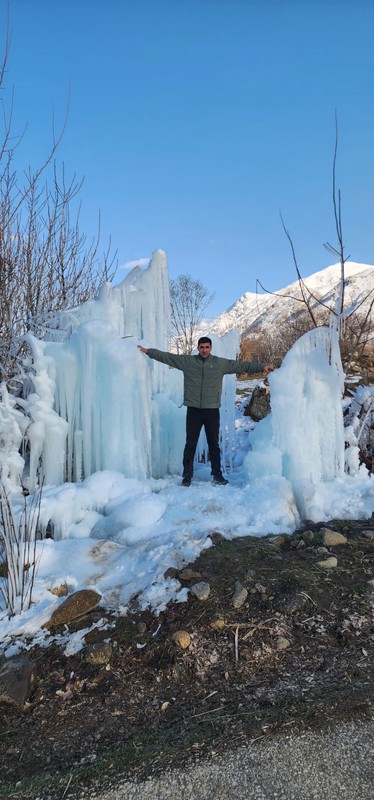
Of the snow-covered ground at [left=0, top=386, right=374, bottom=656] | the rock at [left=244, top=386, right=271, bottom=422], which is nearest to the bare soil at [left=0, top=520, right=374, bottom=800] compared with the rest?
the snow-covered ground at [left=0, top=386, right=374, bottom=656]

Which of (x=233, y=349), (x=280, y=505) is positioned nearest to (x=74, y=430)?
(x=280, y=505)

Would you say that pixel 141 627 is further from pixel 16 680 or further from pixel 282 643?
pixel 282 643

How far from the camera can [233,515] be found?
4.16 metres

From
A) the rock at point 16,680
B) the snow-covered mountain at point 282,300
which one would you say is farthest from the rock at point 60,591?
the snow-covered mountain at point 282,300

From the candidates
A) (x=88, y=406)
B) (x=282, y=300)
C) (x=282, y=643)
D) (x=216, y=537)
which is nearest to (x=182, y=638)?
(x=282, y=643)

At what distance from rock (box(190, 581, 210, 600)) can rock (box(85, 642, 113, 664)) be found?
63 cm

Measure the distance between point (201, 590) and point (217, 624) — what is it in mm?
292

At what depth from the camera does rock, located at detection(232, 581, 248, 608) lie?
9.40ft

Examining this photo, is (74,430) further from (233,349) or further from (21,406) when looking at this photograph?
(233,349)

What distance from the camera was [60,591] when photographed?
3.09 metres

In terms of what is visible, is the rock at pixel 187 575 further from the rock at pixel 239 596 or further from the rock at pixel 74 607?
the rock at pixel 74 607

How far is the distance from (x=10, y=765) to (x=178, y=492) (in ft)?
9.22

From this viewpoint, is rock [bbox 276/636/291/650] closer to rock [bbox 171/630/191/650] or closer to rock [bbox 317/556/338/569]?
rock [bbox 171/630/191/650]

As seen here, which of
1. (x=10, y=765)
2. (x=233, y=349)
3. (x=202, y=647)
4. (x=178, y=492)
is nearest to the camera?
(x=10, y=765)
